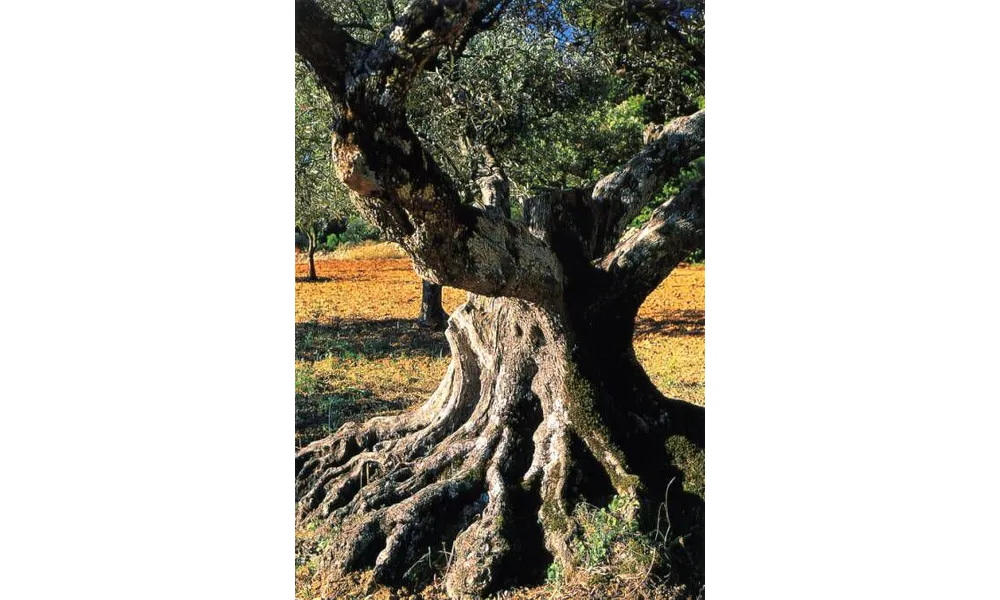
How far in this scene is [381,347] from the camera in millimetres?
6605

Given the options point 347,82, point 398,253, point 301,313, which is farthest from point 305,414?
point 347,82

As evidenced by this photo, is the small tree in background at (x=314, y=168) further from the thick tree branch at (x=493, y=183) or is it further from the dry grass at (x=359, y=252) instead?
the thick tree branch at (x=493, y=183)

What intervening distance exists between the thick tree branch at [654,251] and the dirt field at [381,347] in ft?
1.18

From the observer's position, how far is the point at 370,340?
6410 millimetres

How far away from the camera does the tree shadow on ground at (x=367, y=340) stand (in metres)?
5.79

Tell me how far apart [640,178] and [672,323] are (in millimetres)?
1139

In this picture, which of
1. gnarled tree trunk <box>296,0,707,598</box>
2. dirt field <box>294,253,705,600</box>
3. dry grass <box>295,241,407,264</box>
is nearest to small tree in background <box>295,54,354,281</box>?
dry grass <box>295,241,407,264</box>

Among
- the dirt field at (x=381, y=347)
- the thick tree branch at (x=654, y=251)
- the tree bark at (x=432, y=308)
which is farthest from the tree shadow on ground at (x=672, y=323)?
the tree bark at (x=432, y=308)

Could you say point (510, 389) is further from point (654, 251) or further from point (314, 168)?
point (314, 168)

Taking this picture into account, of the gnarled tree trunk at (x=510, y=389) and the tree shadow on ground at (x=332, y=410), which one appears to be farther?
the tree shadow on ground at (x=332, y=410)

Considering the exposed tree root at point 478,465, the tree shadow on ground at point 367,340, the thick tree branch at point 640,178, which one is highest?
the thick tree branch at point 640,178

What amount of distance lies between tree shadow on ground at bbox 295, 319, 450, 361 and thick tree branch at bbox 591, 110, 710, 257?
197 centimetres

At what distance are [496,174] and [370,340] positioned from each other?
191cm

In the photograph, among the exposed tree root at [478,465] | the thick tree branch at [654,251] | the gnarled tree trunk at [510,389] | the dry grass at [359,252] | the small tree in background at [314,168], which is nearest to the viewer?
the gnarled tree trunk at [510,389]
